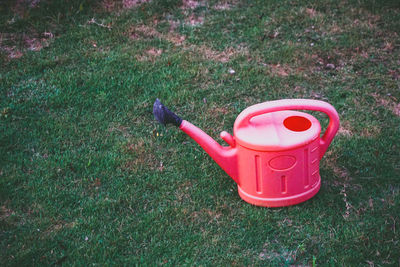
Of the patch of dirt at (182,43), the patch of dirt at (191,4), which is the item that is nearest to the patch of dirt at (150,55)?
the patch of dirt at (182,43)

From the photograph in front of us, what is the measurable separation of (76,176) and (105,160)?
22 centimetres

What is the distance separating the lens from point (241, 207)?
271 cm

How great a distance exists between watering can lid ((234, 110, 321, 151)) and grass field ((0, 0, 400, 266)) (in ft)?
1.44

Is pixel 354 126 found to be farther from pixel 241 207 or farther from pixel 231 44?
pixel 231 44

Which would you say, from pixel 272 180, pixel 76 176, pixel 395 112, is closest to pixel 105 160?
pixel 76 176

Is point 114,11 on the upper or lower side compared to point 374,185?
upper

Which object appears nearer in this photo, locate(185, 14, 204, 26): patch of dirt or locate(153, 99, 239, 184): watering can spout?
locate(153, 99, 239, 184): watering can spout

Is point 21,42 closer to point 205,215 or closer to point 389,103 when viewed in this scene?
point 205,215

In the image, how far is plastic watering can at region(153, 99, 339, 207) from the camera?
242 cm

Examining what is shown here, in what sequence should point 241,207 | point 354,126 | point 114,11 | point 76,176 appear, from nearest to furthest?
point 241,207
point 76,176
point 354,126
point 114,11

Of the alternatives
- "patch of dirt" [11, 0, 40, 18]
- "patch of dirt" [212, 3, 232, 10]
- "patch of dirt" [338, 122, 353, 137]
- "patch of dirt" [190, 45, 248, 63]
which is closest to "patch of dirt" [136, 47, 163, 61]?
"patch of dirt" [190, 45, 248, 63]

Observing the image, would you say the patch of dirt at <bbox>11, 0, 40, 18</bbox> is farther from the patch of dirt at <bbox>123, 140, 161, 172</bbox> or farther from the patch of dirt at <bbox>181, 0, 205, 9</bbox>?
the patch of dirt at <bbox>123, 140, 161, 172</bbox>

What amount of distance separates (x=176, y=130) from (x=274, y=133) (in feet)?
3.53

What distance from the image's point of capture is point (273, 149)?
2.41 m
